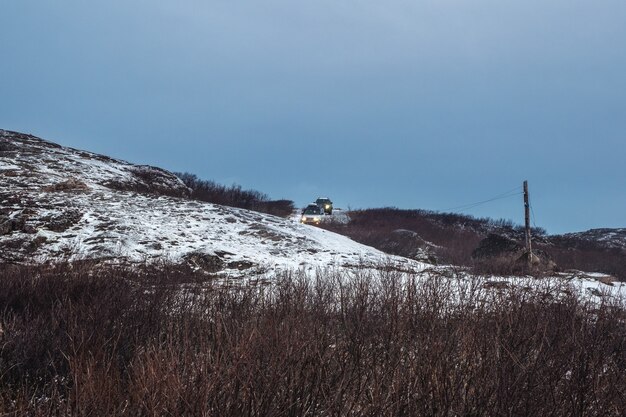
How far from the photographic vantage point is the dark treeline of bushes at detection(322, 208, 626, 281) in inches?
928

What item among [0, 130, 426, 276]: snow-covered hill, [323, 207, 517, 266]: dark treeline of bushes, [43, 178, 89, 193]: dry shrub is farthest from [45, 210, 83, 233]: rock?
[323, 207, 517, 266]: dark treeline of bushes

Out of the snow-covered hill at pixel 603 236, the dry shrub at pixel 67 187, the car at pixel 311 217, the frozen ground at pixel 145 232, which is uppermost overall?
the snow-covered hill at pixel 603 236

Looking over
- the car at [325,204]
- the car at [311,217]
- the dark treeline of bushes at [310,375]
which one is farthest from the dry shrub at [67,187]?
the car at [325,204]

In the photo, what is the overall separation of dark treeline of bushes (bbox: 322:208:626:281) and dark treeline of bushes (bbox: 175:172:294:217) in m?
5.57

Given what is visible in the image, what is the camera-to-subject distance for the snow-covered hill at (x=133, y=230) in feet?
40.1

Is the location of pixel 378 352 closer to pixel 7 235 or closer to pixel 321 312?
pixel 321 312

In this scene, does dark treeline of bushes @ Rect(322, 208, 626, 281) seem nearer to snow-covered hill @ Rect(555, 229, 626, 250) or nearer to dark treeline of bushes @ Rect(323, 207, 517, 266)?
dark treeline of bushes @ Rect(323, 207, 517, 266)

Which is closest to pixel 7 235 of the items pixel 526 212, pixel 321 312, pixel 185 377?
pixel 321 312

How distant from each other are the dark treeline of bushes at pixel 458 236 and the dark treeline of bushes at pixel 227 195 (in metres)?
5.57

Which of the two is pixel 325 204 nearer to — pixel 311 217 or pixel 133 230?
pixel 311 217

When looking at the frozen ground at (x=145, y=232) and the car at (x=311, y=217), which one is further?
the car at (x=311, y=217)

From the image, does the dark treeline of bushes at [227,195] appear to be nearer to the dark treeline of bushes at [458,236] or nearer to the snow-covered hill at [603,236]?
the dark treeline of bushes at [458,236]

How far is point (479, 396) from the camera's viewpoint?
2.48m

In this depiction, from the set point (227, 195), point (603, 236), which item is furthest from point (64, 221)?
point (603, 236)
